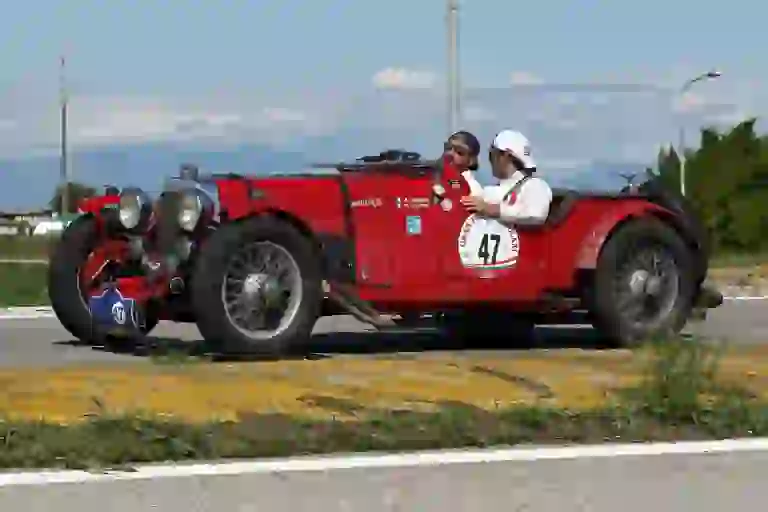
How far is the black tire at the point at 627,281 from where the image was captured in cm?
1167

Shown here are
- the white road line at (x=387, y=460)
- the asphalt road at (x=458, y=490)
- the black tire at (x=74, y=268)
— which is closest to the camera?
the asphalt road at (x=458, y=490)

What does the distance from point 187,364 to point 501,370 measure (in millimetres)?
1858

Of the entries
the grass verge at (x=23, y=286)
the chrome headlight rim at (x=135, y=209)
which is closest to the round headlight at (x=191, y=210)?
the chrome headlight rim at (x=135, y=209)

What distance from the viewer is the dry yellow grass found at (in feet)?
25.1

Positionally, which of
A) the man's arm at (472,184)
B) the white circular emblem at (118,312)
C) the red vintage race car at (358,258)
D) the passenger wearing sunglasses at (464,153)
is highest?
the passenger wearing sunglasses at (464,153)

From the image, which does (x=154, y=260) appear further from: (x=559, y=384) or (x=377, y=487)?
(x=377, y=487)

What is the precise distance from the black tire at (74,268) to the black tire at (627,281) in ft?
11.2

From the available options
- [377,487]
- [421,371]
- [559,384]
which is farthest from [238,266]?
[377,487]

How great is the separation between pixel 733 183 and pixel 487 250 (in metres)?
74.8

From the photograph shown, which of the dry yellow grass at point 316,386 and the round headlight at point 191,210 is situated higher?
the round headlight at point 191,210

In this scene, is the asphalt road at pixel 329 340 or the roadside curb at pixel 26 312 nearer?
the asphalt road at pixel 329 340

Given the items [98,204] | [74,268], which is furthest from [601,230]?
[74,268]

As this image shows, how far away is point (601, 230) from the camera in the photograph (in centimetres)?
1170

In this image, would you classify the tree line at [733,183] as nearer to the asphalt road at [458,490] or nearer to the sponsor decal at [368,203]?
the sponsor decal at [368,203]
